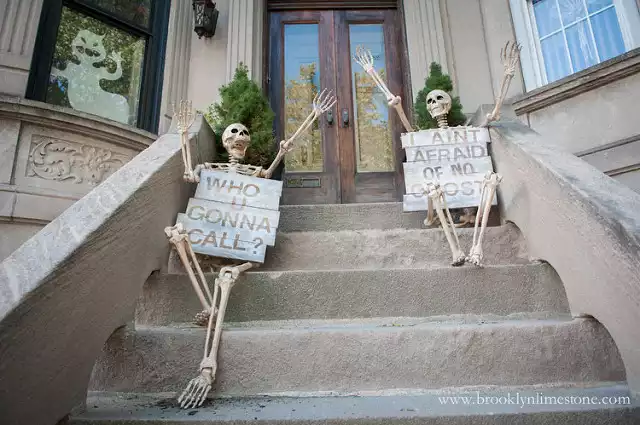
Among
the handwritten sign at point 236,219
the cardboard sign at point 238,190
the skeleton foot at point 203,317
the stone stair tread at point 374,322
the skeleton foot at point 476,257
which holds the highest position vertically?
the cardboard sign at point 238,190

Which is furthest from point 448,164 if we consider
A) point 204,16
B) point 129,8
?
point 129,8

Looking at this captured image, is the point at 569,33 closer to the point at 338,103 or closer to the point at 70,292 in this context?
the point at 338,103

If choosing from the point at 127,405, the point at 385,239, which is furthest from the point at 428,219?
the point at 127,405

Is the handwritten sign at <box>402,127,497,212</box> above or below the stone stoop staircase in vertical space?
above

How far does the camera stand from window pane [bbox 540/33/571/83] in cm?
436

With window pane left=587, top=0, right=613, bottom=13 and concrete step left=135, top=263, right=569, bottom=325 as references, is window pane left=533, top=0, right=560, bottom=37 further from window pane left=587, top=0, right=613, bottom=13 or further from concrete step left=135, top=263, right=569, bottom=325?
concrete step left=135, top=263, right=569, bottom=325

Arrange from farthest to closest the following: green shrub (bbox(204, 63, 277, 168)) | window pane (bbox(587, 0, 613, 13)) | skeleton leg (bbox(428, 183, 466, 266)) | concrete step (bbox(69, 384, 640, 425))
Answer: window pane (bbox(587, 0, 613, 13))
green shrub (bbox(204, 63, 277, 168))
skeleton leg (bbox(428, 183, 466, 266))
concrete step (bbox(69, 384, 640, 425))

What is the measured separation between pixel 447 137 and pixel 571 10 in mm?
2919

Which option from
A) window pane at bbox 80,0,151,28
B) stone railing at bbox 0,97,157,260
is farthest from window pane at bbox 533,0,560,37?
stone railing at bbox 0,97,157,260

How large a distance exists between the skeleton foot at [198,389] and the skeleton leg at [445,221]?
1.31 metres

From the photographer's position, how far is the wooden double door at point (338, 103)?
4.54 m

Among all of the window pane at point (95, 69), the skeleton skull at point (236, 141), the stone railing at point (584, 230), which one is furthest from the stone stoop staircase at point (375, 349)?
the window pane at point (95, 69)

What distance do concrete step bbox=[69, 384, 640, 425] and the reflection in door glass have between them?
3380mm

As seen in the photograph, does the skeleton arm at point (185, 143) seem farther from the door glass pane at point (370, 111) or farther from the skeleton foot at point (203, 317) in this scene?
the door glass pane at point (370, 111)
